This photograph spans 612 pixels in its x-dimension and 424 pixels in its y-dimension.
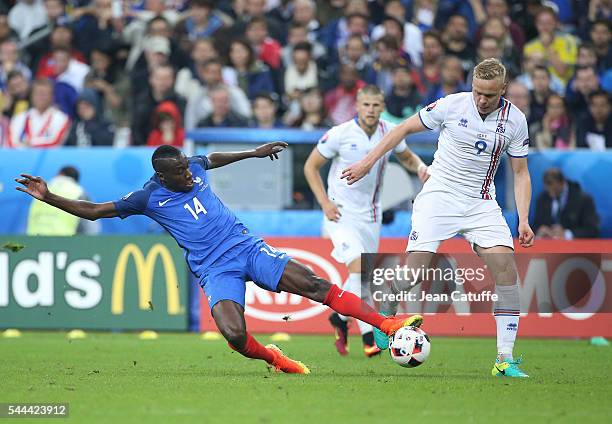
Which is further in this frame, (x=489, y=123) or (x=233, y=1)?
(x=233, y=1)

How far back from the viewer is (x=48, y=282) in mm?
15820

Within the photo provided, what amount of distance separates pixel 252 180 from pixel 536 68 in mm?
5094

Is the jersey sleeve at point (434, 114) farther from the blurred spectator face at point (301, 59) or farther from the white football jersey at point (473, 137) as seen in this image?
the blurred spectator face at point (301, 59)

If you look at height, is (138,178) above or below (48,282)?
above

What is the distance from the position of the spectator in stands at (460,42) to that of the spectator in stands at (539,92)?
107cm

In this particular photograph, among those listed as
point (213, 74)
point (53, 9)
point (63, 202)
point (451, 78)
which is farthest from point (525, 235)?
point (53, 9)

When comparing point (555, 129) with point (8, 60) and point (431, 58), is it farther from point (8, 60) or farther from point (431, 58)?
point (8, 60)

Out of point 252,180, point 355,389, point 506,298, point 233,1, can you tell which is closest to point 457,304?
point 252,180

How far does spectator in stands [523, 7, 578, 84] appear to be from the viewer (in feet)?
63.4

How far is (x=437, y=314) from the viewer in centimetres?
1532

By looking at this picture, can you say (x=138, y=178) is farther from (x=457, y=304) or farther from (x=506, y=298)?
(x=506, y=298)

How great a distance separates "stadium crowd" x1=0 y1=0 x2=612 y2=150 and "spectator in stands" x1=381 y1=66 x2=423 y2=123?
0.07 feet

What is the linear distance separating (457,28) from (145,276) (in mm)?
7000

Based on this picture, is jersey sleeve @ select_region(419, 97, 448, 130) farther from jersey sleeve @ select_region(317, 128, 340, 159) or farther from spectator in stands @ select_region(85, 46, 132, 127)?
spectator in stands @ select_region(85, 46, 132, 127)
